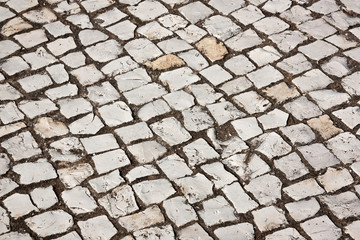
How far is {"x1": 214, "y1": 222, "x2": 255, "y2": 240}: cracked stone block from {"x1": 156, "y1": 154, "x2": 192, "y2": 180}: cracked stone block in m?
0.55

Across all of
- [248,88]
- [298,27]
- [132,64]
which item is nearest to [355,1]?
[298,27]

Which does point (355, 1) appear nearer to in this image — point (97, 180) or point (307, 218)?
point (307, 218)

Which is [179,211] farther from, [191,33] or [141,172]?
[191,33]

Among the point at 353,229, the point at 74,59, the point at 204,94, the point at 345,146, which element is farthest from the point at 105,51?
the point at 353,229

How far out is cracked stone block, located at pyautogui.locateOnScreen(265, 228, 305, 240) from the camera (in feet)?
13.3

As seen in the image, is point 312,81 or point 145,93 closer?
point 145,93

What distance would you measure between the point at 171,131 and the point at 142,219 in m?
0.87

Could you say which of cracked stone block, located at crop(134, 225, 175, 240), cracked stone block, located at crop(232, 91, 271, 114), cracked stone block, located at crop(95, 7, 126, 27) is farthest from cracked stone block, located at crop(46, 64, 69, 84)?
cracked stone block, located at crop(134, 225, 175, 240)

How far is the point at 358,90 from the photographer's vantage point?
5.10 metres

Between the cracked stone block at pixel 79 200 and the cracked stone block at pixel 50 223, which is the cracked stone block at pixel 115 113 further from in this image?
the cracked stone block at pixel 50 223

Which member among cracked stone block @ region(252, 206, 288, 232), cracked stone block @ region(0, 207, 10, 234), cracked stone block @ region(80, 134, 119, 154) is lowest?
cracked stone block @ region(0, 207, 10, 234)

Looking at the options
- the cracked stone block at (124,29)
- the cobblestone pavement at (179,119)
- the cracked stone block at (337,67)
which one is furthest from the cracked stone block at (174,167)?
the cracked stone block at (337,67)

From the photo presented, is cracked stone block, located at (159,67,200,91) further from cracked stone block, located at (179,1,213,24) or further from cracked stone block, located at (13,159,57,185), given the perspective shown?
cracked stone block, located at (13,159,57,185)

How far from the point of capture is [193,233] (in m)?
4.07
